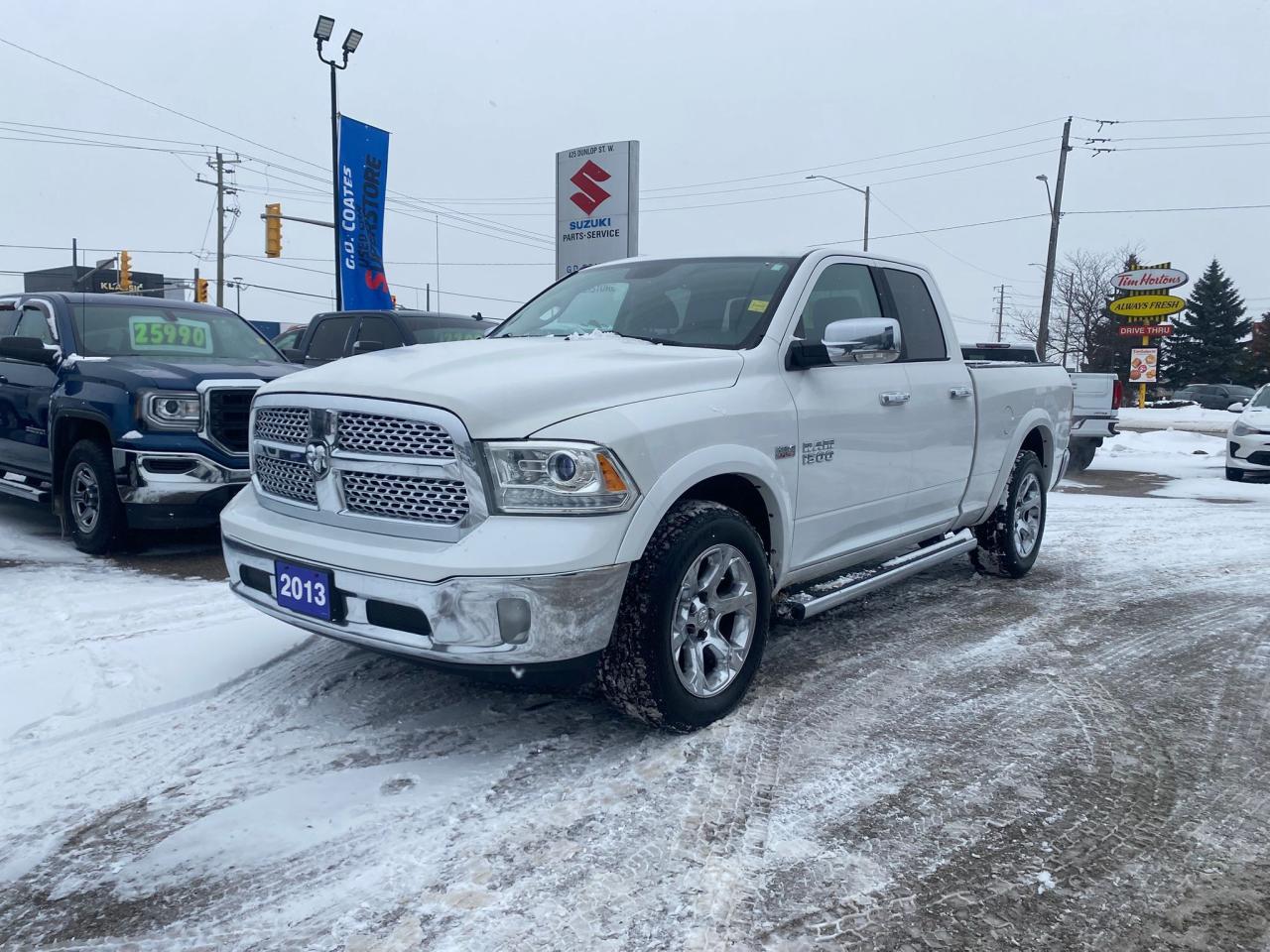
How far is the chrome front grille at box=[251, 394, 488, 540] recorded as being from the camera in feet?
10.6

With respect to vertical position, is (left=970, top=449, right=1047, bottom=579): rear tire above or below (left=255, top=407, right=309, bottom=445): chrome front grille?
below

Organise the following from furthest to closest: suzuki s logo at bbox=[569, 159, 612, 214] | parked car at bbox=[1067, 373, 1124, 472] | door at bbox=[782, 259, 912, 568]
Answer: parked car at bbox=[1067, 373, 1124, 472], suzuki s logo at bbox=[569, 159, 612, 214], door at bbox=[782, 259, 912, 568]

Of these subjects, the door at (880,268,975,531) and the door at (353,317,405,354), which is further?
the door at (353,317,405,354)

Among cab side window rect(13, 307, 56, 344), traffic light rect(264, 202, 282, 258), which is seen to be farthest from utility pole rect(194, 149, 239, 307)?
cab side window rect(13, 307, 56, 344)

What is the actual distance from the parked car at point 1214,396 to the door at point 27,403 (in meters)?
46.3

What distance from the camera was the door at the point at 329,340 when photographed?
36.3 ft

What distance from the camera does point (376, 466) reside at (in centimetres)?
337

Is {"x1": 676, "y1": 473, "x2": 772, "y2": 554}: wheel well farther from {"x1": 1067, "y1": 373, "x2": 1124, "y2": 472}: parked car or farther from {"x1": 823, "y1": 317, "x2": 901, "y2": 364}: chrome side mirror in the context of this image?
{"x1": 1067, "y1": 373, "x2": 1124, "y2": 472}: parked car

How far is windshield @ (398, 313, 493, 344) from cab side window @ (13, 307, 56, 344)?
3463 mm

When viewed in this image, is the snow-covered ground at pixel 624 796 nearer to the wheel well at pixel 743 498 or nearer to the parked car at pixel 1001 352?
the wheel well at pixel 743 498

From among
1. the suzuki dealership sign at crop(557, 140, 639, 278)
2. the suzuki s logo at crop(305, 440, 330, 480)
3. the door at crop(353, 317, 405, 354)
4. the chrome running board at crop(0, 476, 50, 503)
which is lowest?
the chrome running board at crop(0, 476, 50, 503)

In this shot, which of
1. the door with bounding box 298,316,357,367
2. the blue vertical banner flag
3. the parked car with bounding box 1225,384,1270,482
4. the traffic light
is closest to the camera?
the door with bounding box 298,316,357,367

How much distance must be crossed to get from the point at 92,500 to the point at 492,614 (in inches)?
187

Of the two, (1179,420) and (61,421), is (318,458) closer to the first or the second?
(61,421)
